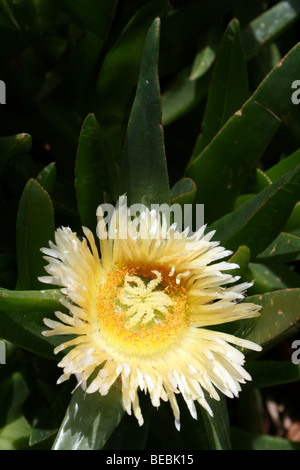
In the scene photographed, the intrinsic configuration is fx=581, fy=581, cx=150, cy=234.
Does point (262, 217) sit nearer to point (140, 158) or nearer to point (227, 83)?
point (140, 158)

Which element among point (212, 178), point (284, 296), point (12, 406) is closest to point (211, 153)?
point (212, 178)

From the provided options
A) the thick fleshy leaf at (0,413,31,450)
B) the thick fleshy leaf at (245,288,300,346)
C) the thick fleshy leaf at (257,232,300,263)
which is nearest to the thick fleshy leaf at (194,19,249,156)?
the thick fleshy leaf at (257,232,300,263)

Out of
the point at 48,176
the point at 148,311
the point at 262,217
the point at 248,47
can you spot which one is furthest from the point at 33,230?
the point at 248,47

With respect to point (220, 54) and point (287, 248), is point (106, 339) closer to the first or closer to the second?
point (287, 248)

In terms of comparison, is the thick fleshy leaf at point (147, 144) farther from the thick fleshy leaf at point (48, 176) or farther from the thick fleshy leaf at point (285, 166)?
the thick fleshy leaf at point (285, 166)

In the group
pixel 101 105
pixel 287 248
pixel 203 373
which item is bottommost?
pixel 203 373

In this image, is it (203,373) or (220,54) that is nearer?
(203,373)

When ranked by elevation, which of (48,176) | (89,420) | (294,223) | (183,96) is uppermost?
(183,96)
